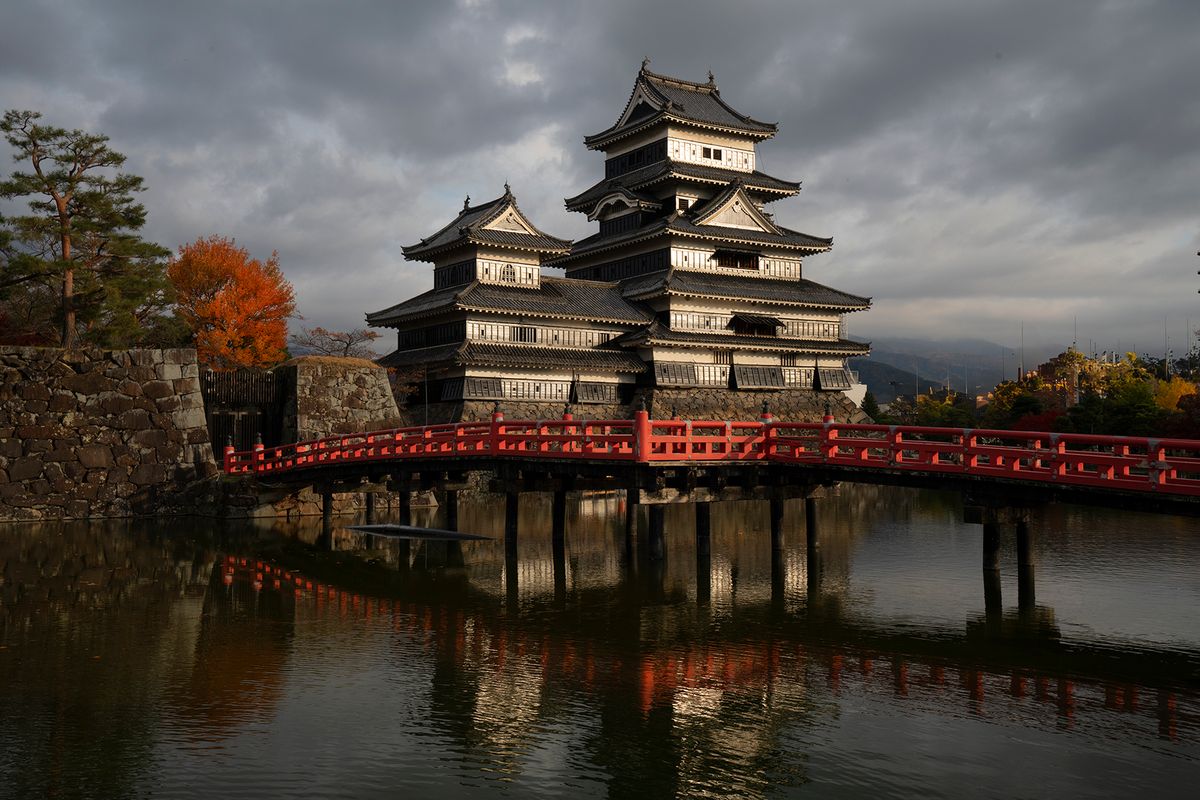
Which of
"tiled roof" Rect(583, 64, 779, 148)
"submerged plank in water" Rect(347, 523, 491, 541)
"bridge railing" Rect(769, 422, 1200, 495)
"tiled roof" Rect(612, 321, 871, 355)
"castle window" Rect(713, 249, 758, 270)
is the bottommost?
"submerged plank in water" Rect(347, 523, 491, 541)

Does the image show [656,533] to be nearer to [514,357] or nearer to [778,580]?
[778,580]

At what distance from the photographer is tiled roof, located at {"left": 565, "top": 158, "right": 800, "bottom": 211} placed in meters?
56.1

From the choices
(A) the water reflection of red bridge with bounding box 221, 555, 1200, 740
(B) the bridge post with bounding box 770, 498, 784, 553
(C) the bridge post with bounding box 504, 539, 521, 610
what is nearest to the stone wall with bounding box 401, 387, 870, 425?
(C) the bridge post with bounding box 504, 539, 521, 610

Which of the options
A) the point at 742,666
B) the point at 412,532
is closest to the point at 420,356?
the point at 412,532

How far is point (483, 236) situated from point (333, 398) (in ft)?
42.8

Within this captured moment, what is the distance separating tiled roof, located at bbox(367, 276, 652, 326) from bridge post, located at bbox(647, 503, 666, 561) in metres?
25.3

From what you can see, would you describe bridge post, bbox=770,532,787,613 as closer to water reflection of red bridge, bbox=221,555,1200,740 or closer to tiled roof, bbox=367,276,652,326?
water reflection of red bridge, bbox=221,555,1200,740

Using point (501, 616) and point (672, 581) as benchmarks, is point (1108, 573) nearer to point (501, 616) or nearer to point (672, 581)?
point (672, 581)

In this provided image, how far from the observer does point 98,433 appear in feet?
111

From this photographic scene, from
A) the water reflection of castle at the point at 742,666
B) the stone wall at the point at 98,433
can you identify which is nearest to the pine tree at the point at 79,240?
the stone wall at the point at 98,433

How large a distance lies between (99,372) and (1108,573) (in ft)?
101

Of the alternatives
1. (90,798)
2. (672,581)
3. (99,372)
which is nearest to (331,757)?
(90,798)

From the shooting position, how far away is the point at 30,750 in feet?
36.1

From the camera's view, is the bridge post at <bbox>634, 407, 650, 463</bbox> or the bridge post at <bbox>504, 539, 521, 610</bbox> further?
the bridge post at <bbox>634, 407, 650, 463</bbox>
